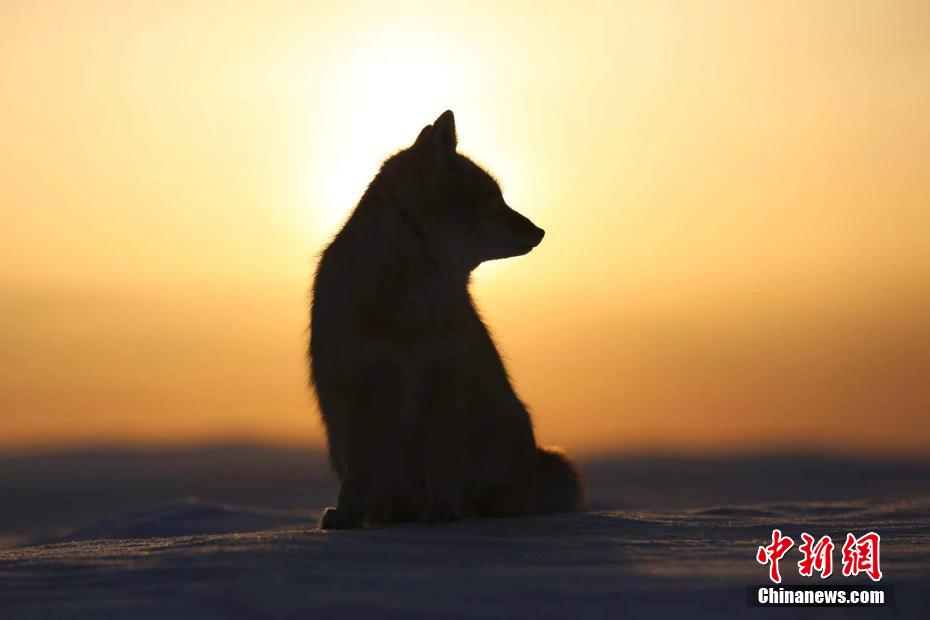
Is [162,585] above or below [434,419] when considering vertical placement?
below

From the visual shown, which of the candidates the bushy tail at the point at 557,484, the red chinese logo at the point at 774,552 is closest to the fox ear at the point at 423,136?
the bushy tail at the point at 557,484

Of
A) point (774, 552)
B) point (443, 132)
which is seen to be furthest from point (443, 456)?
point (774, 552)

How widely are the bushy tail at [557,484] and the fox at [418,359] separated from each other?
0.02m

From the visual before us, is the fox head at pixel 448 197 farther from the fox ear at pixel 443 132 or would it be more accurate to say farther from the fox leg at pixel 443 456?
the fox leg at pixel 443 456

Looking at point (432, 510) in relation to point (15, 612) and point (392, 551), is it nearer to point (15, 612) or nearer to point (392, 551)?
point (392, 551)

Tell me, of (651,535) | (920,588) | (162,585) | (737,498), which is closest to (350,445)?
(651,535)

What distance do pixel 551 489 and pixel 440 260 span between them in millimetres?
1522

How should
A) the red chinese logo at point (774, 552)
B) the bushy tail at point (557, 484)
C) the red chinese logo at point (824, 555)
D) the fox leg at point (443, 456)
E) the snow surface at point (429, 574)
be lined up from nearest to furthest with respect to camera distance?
the snow surface at point (429, 574) → the red chinese logo at point (774, 552) → the red chinese logo at point (824, 555) → the fox leg at point (443, 456) → the bushy tail at point (557, 484)

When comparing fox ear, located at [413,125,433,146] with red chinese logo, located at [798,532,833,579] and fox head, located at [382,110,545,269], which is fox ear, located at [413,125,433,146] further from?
red chinese logo, located at [798,532,833,579]

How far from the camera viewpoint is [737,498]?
12.1 metres

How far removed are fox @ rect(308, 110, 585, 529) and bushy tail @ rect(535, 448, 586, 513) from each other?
1.0 inches

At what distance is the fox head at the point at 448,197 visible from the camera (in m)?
7.22

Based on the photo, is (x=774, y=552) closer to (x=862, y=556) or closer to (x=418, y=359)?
(x=862, y=556)

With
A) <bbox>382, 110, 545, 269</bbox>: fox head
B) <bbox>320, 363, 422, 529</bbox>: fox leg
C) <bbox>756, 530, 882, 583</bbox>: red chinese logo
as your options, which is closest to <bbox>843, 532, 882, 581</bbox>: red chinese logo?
<bbox>756, 530, 882, 583</bbox>: red chinese logo
